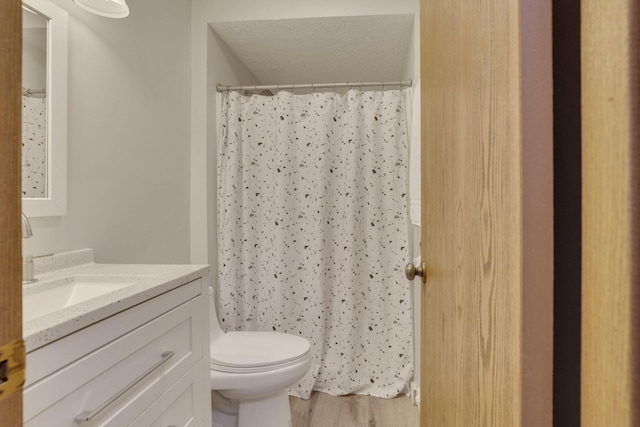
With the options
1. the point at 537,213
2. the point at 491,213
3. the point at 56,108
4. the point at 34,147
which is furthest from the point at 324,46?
the point at 537,213

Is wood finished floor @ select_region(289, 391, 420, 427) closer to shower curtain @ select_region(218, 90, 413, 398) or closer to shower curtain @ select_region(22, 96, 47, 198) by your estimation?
shower curtain @ select_region(218, 90, 413, 398)

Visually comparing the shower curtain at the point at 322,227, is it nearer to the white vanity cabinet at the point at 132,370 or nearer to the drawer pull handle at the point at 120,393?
the white vanity cabinet at the point at 132,370

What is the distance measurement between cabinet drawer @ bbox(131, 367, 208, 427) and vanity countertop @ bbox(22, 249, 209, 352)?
0.28m

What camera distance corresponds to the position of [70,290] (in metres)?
1.08

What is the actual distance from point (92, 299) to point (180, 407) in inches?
17.9

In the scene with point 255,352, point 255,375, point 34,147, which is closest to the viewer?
point 34,147

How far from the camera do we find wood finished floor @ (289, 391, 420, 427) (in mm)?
1785

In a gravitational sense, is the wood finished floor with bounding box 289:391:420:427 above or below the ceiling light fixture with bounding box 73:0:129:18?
below

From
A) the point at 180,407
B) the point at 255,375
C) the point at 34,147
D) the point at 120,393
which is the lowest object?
the point at 255,375

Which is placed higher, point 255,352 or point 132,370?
point 132,370

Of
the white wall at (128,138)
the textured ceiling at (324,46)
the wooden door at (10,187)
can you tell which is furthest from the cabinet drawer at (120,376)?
the textured ceiling at (324,46)

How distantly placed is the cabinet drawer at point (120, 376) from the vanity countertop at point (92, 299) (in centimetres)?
7

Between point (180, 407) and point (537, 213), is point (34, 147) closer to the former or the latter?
point (180, 407)

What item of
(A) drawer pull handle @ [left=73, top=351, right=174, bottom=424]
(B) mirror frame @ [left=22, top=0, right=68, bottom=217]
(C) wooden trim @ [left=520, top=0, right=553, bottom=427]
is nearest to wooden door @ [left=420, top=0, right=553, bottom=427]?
(C) wooden trim @ [left=520, top=0, right=553, bottom=427]
